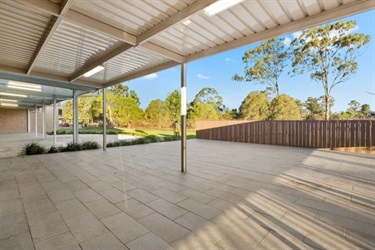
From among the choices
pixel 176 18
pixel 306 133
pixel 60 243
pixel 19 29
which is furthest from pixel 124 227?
pixel 306 133

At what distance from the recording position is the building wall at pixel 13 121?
16.0 metres

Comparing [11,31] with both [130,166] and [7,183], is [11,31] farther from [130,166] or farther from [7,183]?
[130,166]

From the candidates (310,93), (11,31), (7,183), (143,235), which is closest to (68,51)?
(11,31)

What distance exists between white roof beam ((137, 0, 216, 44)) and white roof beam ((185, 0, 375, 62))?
1169mm

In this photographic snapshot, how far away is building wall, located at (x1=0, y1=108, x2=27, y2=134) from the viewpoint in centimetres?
1599

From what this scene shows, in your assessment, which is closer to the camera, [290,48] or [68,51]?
[68,51]

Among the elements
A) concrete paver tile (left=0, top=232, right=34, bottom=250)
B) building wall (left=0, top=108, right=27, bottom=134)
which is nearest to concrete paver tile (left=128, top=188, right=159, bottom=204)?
concrete paver tile (left=0, top=232, right=34, bottom=250)

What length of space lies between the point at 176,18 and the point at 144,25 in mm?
643

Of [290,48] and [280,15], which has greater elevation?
[290,48]

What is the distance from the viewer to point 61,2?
228 centimetres

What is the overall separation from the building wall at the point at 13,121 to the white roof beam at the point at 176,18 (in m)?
20.2

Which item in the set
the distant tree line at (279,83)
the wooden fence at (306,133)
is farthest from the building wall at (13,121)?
the wooden fence at (306,133)

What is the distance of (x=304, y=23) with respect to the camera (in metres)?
2.43

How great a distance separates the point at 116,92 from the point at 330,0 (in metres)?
28.8
